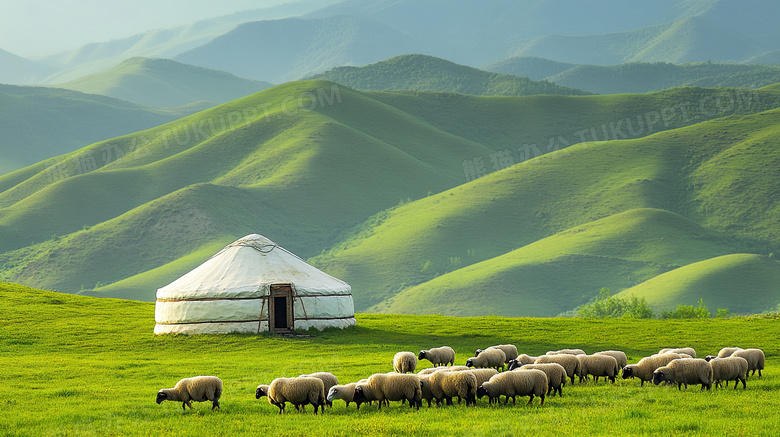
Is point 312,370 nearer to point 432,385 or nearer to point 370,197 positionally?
point 432,385

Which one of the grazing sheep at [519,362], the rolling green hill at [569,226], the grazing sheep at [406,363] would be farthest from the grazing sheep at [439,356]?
the rolling green hill at [569,226]

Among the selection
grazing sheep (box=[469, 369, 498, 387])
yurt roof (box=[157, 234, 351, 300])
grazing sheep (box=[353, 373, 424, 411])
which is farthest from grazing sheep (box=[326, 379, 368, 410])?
yurt roof (box=[157, 234, 351, 300])

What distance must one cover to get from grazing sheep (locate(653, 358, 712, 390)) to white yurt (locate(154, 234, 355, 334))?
53.8 feet

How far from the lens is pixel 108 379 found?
19953 mm

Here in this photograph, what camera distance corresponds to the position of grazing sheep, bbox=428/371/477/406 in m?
14.6

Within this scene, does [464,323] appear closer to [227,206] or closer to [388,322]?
[388,322]

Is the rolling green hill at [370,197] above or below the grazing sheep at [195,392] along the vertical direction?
above

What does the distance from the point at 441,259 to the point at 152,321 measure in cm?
6896

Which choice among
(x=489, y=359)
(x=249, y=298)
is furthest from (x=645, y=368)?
(x=249, y=298)

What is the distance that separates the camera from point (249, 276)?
30047 mm

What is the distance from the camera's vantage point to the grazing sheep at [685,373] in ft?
52.1

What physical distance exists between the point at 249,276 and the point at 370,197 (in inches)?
3947

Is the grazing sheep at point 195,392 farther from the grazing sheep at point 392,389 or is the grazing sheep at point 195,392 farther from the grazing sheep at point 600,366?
the grazing sheep at point 600,366

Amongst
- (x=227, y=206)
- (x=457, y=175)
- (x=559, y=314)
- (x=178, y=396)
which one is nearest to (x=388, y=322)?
(x=178, y=396)
